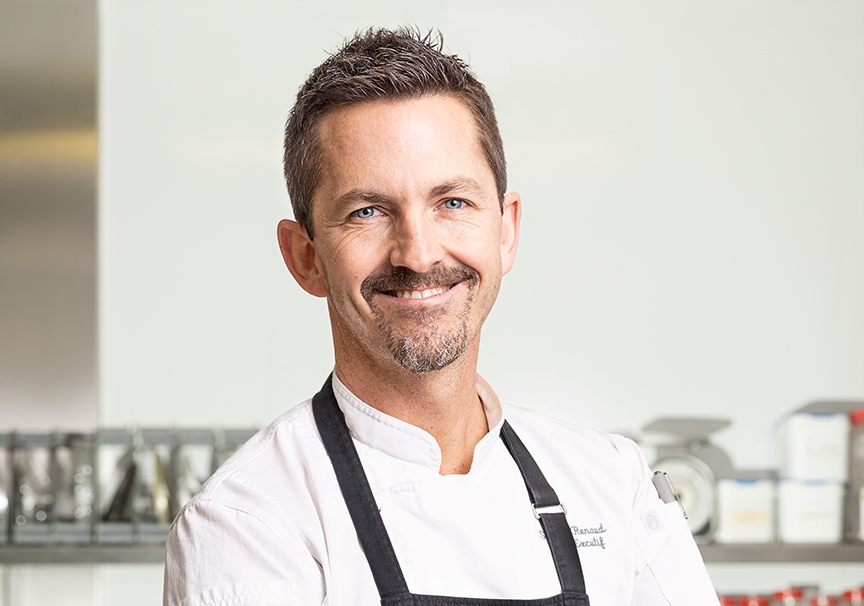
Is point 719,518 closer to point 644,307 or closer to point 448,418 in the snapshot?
point 644,307

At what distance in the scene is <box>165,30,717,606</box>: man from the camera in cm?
98

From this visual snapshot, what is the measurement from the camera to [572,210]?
2934 mm

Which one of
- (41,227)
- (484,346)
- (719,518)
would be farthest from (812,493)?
(41,227)

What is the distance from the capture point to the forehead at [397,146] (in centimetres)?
101

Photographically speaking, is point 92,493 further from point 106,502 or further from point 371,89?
point 371,89

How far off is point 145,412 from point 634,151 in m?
1.57

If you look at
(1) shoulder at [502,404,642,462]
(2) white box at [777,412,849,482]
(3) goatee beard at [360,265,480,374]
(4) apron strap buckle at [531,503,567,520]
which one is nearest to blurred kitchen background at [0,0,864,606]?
(2) white box at [777,412,849,482]

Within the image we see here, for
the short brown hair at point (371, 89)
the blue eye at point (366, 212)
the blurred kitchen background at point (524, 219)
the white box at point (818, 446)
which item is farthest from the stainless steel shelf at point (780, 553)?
the blue eye at point (366, 212)

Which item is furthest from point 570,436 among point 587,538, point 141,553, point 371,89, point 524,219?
point 524,219

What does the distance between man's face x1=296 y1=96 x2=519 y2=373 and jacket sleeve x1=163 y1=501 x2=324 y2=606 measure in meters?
0.22

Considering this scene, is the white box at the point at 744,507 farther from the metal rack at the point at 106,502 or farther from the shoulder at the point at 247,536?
the shoulder at the point at 247,536

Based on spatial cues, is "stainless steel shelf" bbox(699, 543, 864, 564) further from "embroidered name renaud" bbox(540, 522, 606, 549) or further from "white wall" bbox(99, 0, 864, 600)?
"embroidered name renaud" bbox(540, 522, 606, 549)

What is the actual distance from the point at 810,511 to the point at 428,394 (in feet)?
5.62

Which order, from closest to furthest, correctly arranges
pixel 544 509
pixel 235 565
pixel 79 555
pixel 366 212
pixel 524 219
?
pixel 235 565, pixel 366 212, pixel 544 509, pixel 79 555, pixel 524 219
